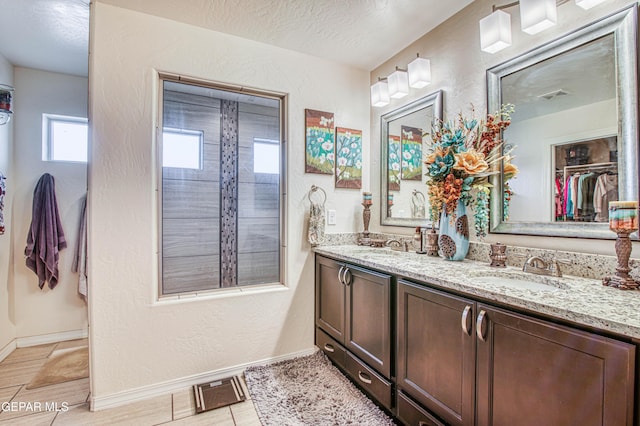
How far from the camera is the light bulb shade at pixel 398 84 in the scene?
2.27 m

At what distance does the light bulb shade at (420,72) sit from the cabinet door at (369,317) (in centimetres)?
138

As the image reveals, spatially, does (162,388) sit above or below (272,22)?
below

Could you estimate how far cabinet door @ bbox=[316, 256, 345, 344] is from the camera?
2.08 metres

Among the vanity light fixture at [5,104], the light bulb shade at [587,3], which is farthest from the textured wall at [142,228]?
the light bulb shade at [587,3]

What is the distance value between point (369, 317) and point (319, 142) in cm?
145

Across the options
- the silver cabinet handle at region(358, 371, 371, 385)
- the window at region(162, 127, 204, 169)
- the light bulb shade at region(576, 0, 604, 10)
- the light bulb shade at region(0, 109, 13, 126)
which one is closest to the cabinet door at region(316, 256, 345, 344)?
the silver cabinet handle at region(358, 371, 371, 385)

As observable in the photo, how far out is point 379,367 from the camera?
168cm

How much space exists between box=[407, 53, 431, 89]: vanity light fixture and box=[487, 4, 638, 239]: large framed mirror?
49 cm

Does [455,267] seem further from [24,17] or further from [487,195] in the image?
[24,17]

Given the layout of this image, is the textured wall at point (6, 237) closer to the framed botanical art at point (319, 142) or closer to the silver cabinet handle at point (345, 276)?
the framed botanical art at point (319, 142)

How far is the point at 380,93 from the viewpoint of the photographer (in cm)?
246

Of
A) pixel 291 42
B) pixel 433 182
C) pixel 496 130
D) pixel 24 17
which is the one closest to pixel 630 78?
pixel 496 130

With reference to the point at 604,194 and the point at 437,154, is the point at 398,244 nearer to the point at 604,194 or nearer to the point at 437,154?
the point at 437,154
